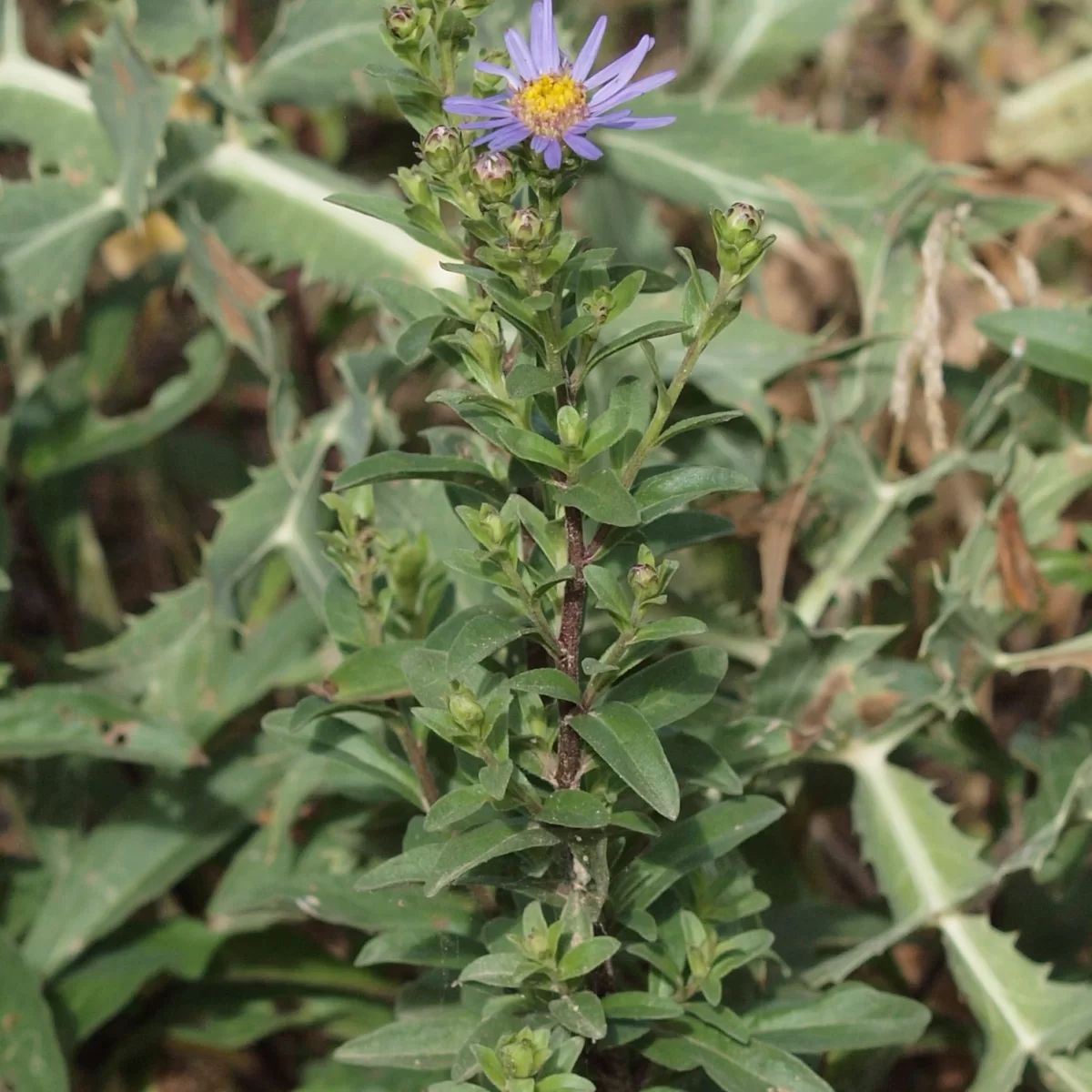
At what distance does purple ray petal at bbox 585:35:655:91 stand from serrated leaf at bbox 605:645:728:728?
34 centimetres

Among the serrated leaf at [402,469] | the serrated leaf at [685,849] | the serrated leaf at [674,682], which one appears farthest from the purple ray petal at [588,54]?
the serrated leaf at [685,849]

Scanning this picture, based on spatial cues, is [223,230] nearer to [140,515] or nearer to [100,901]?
[140,515]

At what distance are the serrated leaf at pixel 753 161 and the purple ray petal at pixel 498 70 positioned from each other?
916 millimetres

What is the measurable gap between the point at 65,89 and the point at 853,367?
1.03 meters

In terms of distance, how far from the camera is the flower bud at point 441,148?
685 millimetres

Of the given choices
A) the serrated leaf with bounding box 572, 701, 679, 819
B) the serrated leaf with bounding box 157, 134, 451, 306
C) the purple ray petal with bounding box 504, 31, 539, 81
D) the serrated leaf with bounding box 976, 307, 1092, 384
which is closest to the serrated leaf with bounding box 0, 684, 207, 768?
the serrated leaf with bounding box 157, 134, 451, 306

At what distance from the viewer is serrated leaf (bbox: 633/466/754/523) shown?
0.74 m

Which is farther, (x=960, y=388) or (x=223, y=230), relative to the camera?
(x=223, y=230)

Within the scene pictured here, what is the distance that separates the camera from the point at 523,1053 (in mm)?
727

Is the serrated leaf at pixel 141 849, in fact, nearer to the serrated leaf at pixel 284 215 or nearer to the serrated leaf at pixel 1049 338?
the serrated leaf at pixel 284 215

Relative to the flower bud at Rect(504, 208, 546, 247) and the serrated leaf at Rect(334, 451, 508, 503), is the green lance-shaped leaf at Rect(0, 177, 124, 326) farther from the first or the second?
the flower bud at Rect(504, 208, 546, 247)

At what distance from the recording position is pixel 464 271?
699 millimetres

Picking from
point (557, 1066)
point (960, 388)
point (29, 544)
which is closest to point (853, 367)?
point (960, 388)

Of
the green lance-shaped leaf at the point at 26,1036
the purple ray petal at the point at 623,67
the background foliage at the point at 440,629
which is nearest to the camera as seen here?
the purple ray petal at the point at 623,67
